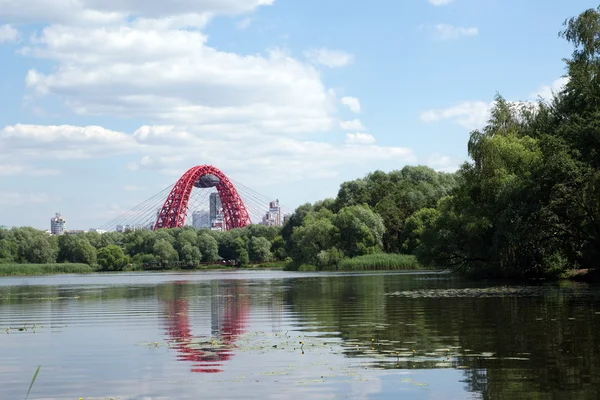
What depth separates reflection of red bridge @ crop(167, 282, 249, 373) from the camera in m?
14.2

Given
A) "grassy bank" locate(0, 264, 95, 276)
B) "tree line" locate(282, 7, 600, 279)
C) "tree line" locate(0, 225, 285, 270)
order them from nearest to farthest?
"tree line" locate(282, 7, 600, 279)
"grassy bank" locate(0, 264, 95, 276)
"tree line" locate(0, 225, 285, 270)

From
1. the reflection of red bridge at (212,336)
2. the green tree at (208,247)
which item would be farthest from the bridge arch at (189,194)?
the reflection of red bridge at (212,336)

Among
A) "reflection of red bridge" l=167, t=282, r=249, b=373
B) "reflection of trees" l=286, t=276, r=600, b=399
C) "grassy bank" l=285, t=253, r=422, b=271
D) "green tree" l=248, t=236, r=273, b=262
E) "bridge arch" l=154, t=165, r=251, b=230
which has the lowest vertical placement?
"reflection of red bridge" l=167, t=282, r=249, b=373

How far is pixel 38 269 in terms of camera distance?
103312 mm

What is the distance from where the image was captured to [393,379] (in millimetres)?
11516

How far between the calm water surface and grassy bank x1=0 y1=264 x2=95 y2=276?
258 ft

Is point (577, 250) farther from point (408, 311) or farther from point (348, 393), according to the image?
point (348, 393)

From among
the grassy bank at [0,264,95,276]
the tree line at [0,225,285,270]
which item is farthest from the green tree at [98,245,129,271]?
the grassy bank at [0,264,95,276]

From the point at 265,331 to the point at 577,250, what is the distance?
22690mm

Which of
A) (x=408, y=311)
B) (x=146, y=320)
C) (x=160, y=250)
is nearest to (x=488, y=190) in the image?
(x=408, y=311)

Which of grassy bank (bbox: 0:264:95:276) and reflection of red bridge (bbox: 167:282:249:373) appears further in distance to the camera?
grassy bank (bbox: 0:264:95:276)

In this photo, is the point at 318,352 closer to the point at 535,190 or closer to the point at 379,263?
the point at 535,190

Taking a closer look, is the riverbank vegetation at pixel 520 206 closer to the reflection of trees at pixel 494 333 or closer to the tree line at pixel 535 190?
the tree line at pixel 535 190

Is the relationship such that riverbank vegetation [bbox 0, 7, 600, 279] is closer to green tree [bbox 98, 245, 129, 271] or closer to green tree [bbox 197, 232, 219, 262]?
green tree [bbox 98, 245, 129, 271]
